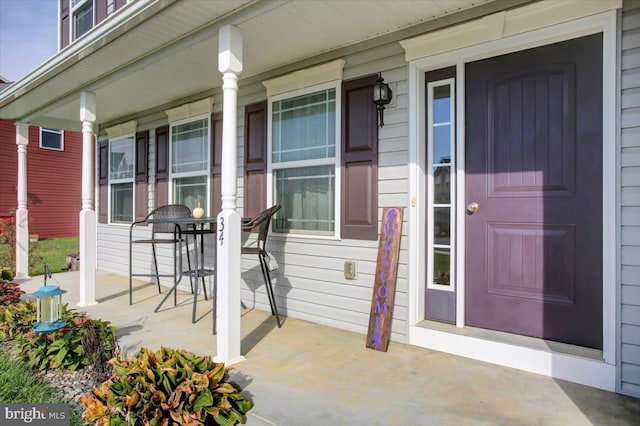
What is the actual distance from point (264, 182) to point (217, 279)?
4.95 ft

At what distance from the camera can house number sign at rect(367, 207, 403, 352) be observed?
284 centimetres

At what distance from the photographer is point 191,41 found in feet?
9.80

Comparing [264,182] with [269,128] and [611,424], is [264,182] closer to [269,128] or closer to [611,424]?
[269,128]

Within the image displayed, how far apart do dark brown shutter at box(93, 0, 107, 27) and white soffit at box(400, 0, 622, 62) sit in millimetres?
4668

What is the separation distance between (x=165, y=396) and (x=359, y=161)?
2.16 meters

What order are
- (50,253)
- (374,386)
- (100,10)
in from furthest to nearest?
(50,253) < (100,10) < (374,386)

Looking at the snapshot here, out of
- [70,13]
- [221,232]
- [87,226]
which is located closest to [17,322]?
[87,226]

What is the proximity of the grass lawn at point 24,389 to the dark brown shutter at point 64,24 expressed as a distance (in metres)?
5.69

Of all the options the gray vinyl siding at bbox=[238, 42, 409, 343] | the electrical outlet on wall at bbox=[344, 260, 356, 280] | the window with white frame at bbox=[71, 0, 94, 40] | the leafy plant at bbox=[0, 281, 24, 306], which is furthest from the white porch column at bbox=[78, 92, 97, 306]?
the electrical outlet on wall at bbox=[344, 260, 356, 280]

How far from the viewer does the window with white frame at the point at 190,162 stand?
4668 mm

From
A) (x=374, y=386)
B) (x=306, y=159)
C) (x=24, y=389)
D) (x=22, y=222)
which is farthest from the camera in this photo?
(x=22, y=222)

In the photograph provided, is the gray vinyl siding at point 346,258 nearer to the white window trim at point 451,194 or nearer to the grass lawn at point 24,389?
the white window trim at point 451,194

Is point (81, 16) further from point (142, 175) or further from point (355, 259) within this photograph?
point (355, 259)

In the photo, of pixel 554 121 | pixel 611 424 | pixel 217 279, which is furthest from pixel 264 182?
pixel 611 424
